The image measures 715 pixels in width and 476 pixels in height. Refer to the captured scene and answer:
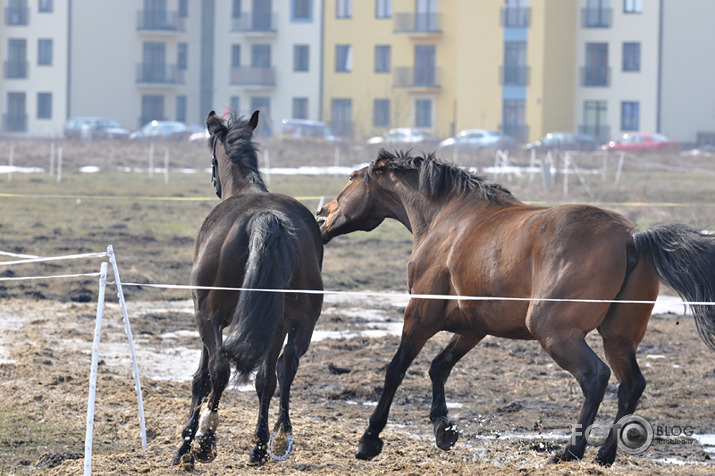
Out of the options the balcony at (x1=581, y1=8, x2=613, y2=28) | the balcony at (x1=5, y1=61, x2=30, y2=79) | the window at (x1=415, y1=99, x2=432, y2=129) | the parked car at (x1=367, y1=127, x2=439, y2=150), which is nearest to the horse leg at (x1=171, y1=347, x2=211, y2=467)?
the parked car at (x1=367, y1=127, x2=439, y2=150)

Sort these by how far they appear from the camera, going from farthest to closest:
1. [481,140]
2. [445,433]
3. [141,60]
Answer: [141,60] → [481,140] → [445,433]

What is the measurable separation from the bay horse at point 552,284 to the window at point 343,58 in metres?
48.9

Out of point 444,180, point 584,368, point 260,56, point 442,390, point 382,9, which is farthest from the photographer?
point 260,56

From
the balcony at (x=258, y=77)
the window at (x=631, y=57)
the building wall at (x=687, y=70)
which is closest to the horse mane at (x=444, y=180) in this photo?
the building wall at (x=687, y=70)

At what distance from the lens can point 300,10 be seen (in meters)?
56.7

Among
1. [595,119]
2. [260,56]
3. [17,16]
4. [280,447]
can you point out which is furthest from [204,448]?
[17,16]

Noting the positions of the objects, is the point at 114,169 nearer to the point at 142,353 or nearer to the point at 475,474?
the point at 142,353

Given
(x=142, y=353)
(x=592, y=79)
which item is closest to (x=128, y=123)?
(x=592, y=79)

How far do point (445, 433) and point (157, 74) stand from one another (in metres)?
54.9

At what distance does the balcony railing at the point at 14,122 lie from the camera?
188ft

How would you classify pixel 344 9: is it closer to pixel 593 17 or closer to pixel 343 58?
pixel 343 58

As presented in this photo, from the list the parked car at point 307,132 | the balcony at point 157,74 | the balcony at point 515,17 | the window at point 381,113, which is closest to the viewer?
the parked car at point 307,132

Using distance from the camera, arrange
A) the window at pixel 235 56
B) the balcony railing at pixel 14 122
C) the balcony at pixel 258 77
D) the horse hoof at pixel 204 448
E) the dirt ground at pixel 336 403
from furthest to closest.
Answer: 1. the window at pixel 235 56
2. the balcony railing at pixel 14 122
3. the balcony at pixel 258 77
4. the dirt ground at pixel 336 403
5. the horse hoof at pixel 204 448

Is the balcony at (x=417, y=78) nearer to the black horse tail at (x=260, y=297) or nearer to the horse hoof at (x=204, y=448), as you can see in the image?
the black horse tail at (x=260, y=297)
